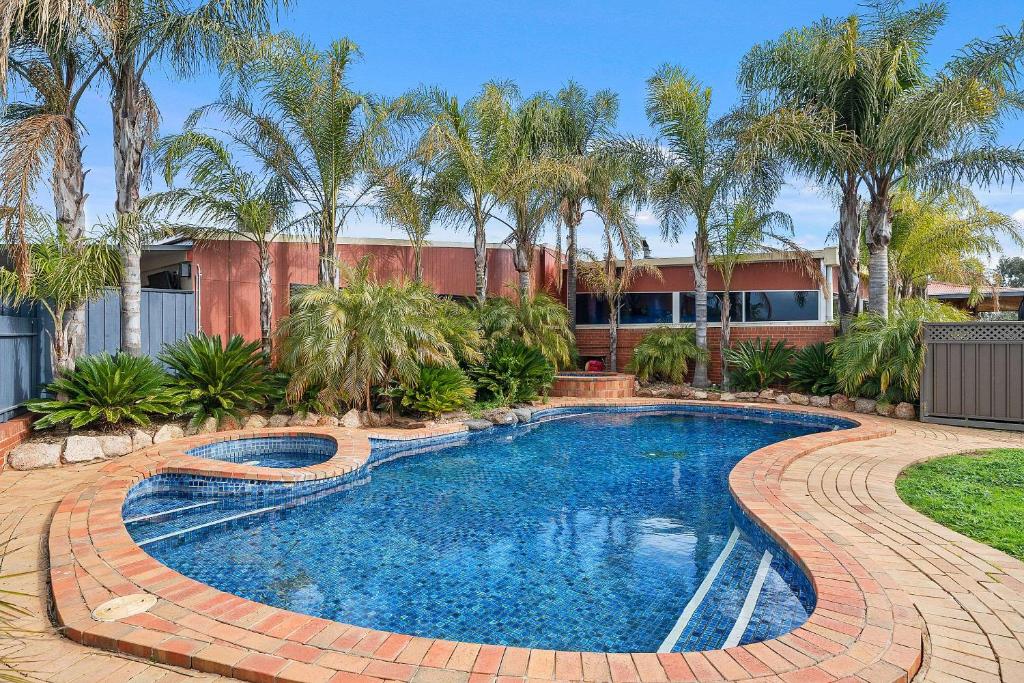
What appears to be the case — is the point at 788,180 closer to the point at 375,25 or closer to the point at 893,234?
the point at 893,234

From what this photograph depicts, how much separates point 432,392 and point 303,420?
1.98 metres

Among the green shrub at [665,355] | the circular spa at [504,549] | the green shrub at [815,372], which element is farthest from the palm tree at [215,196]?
the green shrub at [815,372]

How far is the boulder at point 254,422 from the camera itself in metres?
8.59

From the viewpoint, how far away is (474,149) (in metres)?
12.5

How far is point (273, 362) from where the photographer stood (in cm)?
1080

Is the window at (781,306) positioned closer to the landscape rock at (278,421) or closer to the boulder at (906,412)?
the boulder at (906,412)

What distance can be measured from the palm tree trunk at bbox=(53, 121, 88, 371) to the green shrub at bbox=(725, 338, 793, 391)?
12.2m

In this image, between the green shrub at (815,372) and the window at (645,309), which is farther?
the window at (645,309)

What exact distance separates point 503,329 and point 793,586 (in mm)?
9622

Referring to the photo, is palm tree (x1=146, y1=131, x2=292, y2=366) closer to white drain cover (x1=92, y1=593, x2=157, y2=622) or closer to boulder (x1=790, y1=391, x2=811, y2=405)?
white drain cover (x1=92, y1=593, x2=157, y2=622)

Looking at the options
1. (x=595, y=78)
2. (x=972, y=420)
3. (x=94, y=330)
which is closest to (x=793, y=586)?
(x=972, y=420)

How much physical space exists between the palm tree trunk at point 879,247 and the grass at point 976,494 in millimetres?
5321

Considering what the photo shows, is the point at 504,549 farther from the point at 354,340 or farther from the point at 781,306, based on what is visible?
the point at 781,306

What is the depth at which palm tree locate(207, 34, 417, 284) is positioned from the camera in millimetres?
10570
